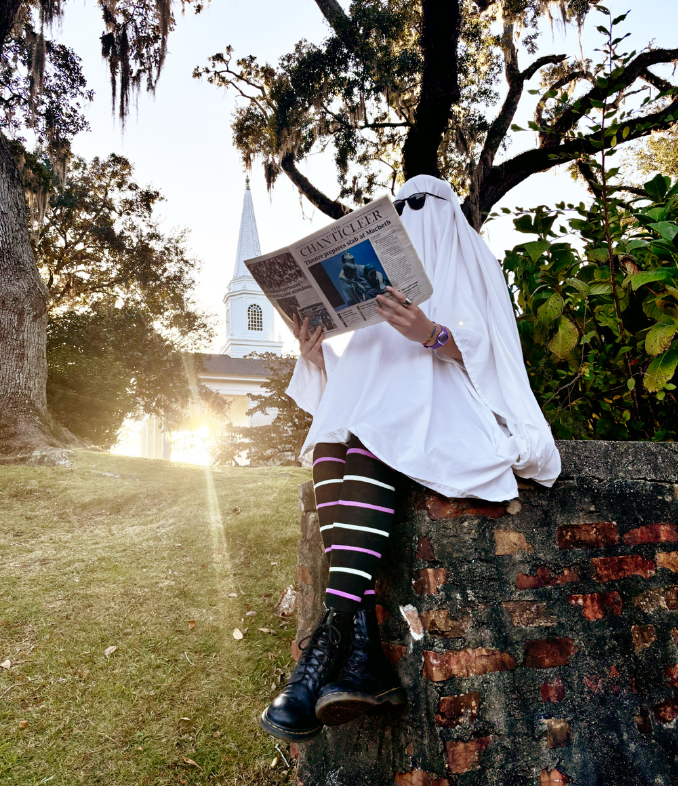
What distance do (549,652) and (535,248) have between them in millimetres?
1585

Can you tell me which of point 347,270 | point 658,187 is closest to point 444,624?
point 347,270

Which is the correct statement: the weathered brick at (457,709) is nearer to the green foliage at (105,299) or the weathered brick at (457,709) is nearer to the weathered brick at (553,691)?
the weathered brick at (553,691)

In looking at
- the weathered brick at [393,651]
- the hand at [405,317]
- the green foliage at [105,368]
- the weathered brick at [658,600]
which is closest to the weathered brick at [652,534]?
the weathered brick at [658,600]

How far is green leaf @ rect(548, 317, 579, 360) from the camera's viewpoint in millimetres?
2158

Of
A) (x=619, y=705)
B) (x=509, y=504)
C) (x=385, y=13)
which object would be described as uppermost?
(x=385, y=13)

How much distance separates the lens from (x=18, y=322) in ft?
23.7

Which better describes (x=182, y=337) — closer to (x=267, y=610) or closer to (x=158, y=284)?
(x=158, y=284)

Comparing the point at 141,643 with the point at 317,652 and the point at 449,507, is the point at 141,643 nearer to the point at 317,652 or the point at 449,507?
the point at 317,652

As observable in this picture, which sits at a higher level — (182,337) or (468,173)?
(468,173)

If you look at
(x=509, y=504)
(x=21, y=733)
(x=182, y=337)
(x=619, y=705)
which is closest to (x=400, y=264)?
(x=509, y=504)

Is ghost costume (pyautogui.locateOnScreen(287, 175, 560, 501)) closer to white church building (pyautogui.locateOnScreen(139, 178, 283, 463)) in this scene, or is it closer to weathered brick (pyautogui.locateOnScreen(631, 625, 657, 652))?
weathered brick (pyautogui.locateOnScreen(631, 625, 657, 652))

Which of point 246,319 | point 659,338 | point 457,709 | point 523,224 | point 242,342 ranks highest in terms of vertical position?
point 246,319

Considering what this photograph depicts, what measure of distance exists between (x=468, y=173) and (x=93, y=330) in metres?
9.25

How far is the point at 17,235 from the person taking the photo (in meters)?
7.23
